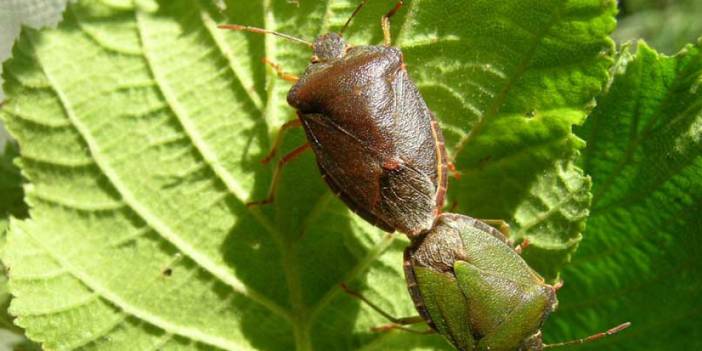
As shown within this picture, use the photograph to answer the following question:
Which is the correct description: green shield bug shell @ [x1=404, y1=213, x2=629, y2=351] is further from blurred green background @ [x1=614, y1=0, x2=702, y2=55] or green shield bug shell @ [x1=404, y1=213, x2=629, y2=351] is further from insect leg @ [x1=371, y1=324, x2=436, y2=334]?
blurred green background @ [x1=614, y1=0, x2=702, y2=55]

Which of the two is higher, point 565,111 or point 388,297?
point 565,111

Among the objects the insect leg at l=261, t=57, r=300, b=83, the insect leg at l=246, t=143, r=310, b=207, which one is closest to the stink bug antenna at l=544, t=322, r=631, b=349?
the insect leg at l=246, t=143, r=310, b=207

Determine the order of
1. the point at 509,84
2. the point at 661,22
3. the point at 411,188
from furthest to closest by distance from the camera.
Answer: the point at 661,22 < the point at 411,188 < the point at 509,84

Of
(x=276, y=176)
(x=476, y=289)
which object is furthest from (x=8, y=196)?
(x=476, y=289)

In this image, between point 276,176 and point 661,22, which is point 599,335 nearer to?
point 276,176

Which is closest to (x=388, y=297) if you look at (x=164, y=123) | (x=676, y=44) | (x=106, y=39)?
(x=164, y=123)

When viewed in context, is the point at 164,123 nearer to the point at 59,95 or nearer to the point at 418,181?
the point at 59,95
